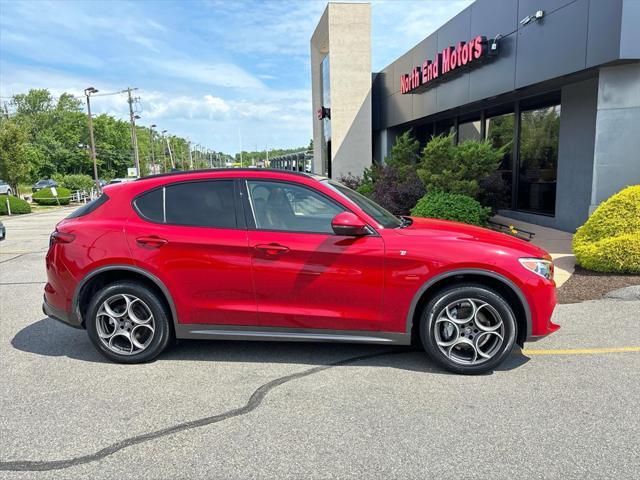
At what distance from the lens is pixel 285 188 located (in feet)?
13.9

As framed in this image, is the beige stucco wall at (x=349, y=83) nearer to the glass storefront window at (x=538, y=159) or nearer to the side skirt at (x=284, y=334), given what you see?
the glass storefront window at (x=538, y=159)

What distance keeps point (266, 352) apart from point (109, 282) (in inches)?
61.7

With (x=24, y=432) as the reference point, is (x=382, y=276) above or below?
above

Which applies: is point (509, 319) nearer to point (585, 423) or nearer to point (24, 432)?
point (585, 423)

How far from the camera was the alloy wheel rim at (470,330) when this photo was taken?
12.9 feet

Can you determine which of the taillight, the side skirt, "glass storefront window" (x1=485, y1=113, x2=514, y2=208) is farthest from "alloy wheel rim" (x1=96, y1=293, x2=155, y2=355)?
"glass storefront window" (x1=485, y1=113, x2=514, y2=208)

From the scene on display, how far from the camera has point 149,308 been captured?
13.8ft

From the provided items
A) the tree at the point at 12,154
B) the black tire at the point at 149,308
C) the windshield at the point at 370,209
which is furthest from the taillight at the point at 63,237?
the tree at the point at 12,154

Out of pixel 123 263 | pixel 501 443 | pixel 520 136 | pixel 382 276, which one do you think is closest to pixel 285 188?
pixel 382 276

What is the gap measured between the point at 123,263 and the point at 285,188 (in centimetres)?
155

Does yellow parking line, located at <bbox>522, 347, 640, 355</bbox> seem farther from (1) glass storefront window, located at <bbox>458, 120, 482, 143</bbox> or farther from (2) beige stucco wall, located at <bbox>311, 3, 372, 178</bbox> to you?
(2) beige stucco wall, located at <bbox>311, 3, 372, 178</bbox>

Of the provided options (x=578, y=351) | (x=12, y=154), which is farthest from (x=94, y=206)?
(x=12, y=154)

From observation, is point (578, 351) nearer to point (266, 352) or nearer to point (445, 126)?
point (266, 352)

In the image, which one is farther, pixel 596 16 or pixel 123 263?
pixel 596 16
